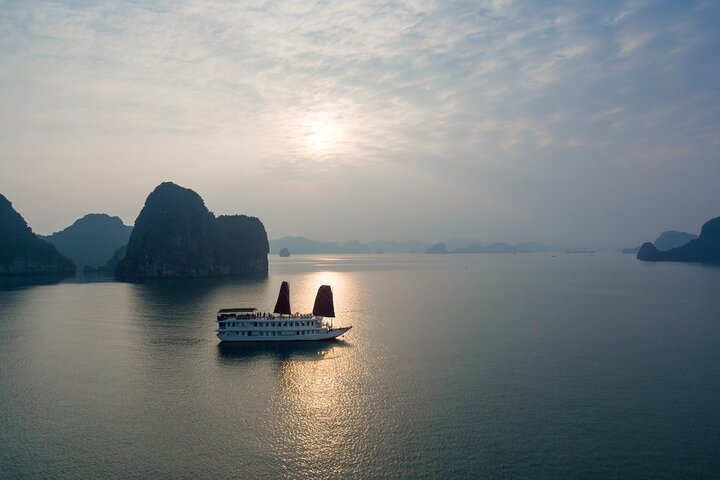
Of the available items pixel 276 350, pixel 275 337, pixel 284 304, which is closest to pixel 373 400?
pixel 276 350

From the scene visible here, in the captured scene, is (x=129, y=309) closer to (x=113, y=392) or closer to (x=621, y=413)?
(x=113, y=392)

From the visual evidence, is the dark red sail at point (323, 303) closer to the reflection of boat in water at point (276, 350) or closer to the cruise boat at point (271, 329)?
the cruise boat at point (271, 329)

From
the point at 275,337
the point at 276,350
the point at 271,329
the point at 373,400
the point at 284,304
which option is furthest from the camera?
the point at 284,304

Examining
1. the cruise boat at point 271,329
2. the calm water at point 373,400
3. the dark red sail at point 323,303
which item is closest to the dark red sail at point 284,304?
the cruise boat at point 271,329

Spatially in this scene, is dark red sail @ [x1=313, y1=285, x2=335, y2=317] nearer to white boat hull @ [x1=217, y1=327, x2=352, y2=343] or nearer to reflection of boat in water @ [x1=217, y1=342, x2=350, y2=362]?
white boat hull @ [x1=217, y1=327, x2=352, y2=343]

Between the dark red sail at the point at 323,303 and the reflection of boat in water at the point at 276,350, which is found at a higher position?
the dark red sail at the point at 323,303

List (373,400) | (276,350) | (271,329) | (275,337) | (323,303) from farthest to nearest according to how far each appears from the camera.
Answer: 1. (323,303)
2. (271,329)
3. (275,337)
4. (276,350)
5. (373,400)

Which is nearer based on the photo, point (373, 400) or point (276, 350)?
point (373, 400)

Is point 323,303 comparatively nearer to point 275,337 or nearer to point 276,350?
point 275,337
